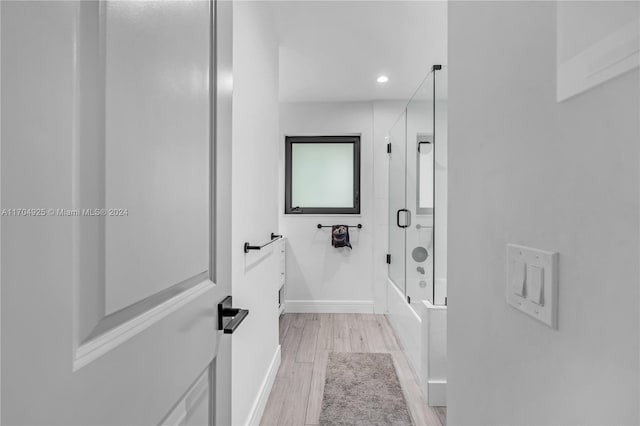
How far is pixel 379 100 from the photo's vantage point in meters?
3.89

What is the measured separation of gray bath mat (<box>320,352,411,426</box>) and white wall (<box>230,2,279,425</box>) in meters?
0.44

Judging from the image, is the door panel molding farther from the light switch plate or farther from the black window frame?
the black window frame

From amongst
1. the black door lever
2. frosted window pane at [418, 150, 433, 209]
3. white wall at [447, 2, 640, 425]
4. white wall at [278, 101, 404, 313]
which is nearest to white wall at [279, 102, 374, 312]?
white wall at [278, 101, 404, 313]

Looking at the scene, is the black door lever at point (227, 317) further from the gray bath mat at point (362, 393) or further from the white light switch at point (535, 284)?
the gray bath mat at point (362, 393)

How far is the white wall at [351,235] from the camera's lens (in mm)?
3918

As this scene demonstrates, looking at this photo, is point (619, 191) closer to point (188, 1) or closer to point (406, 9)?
point (188, 1)

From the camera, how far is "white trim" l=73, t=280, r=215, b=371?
381 mm

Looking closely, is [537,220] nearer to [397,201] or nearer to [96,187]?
[96,187]

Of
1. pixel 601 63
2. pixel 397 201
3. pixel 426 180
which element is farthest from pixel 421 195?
pixel 601 63

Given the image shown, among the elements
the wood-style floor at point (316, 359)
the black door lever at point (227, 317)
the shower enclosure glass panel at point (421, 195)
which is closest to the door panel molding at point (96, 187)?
the black door lever at point (227, 317)

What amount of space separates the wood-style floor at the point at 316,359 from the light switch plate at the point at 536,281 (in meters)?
1.57

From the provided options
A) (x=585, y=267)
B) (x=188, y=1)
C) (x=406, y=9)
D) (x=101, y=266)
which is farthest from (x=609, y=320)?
(x=406, y=9)

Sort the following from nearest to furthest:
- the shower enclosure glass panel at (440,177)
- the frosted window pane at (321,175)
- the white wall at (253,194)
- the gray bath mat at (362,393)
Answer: the white wall at (253,194) < the gray bath mat at (362,393) < the shower enclosure glass panel at (440,177) < the frosted window pane at (321,175)

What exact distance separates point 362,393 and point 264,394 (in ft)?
2.02
